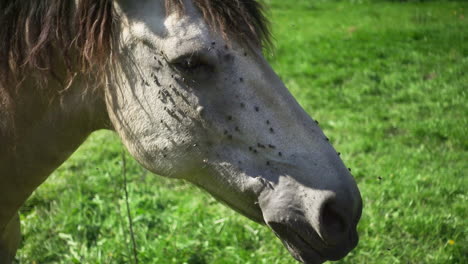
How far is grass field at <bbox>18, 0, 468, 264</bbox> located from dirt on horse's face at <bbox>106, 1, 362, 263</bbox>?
1.42ft

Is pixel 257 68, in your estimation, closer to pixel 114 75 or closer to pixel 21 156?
pixel 114 75

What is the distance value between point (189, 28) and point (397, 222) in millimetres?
2578

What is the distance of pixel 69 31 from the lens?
1.79 meters

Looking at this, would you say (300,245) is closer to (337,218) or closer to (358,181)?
(337,218)

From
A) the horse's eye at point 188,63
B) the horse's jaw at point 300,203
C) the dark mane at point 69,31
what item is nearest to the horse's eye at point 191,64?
the horse's eye at point 188,63

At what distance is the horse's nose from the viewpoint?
1521 millimetres

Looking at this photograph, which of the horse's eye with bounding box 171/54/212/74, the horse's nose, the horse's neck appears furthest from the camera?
the horse's neck

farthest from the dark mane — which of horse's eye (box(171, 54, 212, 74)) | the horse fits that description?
horse's eye (box(171, 54, 212, 74))

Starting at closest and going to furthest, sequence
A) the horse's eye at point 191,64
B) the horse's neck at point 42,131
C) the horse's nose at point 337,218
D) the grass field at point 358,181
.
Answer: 1. the horse's nose at point 337,218
2. the horse's eye at point 191,64
3. the horse's neck at point 42,131
4. the grass field at point 358,181

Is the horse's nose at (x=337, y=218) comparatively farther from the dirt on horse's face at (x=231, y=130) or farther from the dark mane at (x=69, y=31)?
the dark mane at (x=69, y=31)

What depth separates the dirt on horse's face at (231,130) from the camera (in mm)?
1566

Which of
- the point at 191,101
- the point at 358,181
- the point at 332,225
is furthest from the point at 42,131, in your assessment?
the point at 358,181

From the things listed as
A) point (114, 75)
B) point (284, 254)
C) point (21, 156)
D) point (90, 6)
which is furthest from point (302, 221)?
point (284, 254)

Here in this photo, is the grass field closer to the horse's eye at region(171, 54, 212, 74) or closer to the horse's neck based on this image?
the horse's eye at region(171, 54, 212, 74)
